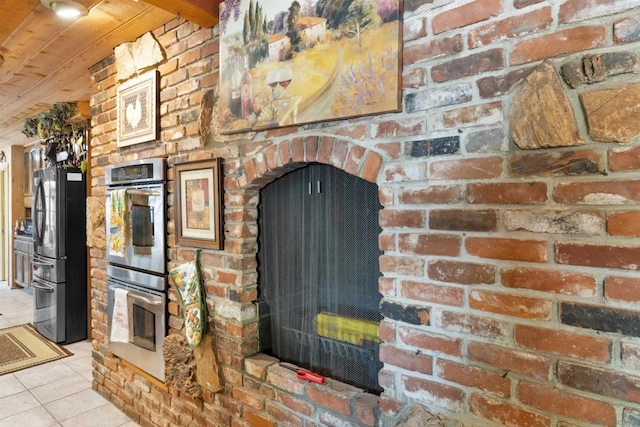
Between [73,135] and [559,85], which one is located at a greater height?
[73,135]

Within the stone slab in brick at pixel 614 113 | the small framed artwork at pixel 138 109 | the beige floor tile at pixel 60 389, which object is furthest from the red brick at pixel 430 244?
the beige floor tile at pixel 60 389

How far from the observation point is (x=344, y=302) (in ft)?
5.03

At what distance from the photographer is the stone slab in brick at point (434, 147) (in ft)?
3.60

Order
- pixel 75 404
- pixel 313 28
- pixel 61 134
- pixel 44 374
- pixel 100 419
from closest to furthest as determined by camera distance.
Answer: pixel 313 28
pixel 100 419
pixel 75 404
pixel 44 374
pixel 61 134

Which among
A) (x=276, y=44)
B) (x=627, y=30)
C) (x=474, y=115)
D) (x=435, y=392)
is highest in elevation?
(x=276, y=44)

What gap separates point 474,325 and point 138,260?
1.95m

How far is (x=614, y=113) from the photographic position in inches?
33.7

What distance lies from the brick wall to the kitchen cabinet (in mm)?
5694

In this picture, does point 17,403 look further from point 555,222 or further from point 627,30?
point 627,30

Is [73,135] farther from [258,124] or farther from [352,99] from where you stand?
[352,99]

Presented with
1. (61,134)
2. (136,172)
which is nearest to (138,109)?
(136,172)

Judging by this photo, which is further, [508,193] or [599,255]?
[508,193]

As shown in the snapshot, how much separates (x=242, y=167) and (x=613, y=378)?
145cm

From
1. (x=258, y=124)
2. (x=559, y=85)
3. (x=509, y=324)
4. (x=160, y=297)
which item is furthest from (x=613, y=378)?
(x=160, y=297)
